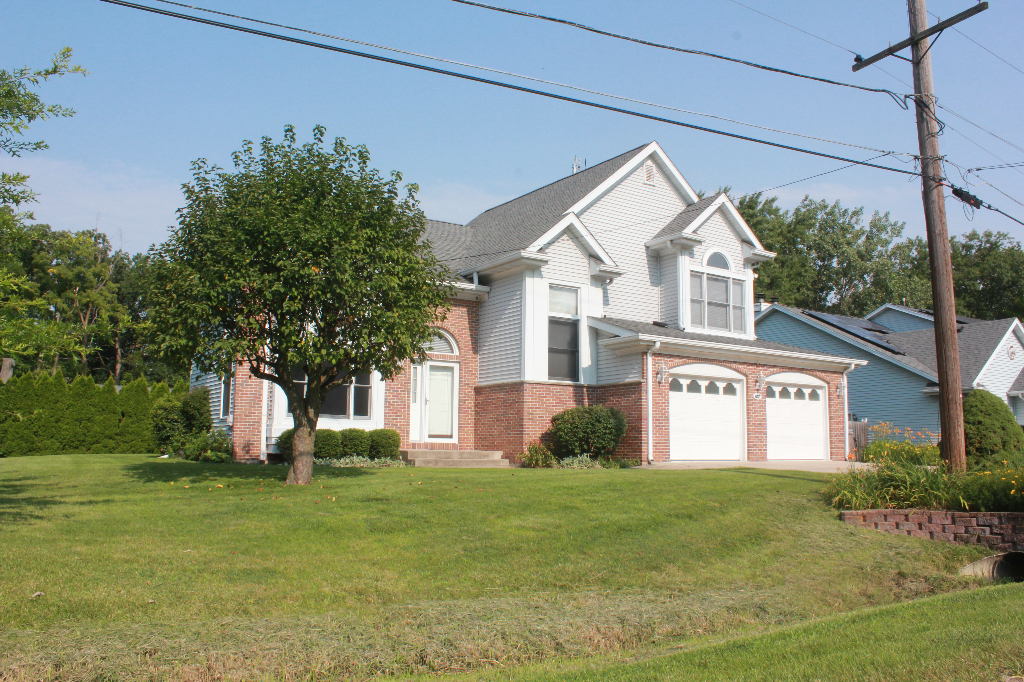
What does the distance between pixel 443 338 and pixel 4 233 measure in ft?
40.4

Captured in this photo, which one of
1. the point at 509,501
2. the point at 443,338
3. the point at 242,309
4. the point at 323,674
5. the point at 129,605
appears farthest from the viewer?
the point at 443,338

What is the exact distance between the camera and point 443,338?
21.2 metres

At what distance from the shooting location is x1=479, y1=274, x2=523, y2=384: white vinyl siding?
66.8 ft

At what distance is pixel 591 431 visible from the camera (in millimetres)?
19156

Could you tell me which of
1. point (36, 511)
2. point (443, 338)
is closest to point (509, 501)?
point (36, 511)

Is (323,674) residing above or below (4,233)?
below

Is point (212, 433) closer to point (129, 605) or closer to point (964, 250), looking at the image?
point (129, 605)

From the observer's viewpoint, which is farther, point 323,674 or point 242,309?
point 242,309

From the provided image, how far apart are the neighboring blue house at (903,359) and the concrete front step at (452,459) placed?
17.0 m

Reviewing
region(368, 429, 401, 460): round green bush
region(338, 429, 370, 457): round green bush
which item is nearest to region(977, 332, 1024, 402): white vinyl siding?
region(368, 429, 401, 460): round green bush

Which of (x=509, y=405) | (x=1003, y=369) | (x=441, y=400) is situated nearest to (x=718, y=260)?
(x=509, y=405)

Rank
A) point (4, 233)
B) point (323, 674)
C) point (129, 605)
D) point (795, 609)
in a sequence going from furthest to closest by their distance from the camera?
1. point (4, 233)
2. point (795, 609)
3. point (129, 605)
4. point (323, 674)

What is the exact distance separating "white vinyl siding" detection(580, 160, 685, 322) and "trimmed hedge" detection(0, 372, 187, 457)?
13.0 m

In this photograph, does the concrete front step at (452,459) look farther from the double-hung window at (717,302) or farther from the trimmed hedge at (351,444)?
→ the double-hung window at (717,302)
